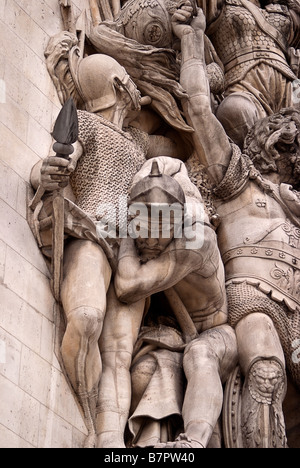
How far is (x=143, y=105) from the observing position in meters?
10.3

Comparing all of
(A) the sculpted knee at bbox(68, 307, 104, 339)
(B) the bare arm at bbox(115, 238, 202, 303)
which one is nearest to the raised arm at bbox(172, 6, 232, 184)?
(B) the bare arm at bbox(115, 238, 202, 303)

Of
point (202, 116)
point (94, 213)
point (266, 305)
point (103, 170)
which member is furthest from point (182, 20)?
point (266, 305)

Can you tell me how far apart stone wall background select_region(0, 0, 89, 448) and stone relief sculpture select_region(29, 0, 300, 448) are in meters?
0.11

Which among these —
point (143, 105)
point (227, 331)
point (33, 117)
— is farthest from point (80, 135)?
point (227, 331)

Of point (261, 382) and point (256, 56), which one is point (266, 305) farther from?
point (256, 56)

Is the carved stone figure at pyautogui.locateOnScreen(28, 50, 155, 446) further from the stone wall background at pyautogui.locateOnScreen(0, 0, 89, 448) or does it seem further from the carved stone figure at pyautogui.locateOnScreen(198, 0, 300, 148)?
the carved stone figure at pyautogui.locateOnScreen(198, 0, 300, 148)

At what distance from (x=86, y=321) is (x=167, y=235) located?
87 cm

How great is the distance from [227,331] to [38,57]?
2.40 meters

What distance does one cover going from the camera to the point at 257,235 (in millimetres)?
9922

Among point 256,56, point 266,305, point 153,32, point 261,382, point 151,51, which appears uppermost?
point 256,56

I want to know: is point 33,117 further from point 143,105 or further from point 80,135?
point 143,105

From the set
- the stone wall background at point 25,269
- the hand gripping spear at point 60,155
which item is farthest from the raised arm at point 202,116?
the hand gripping spear at point 60,155

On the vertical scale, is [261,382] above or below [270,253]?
below

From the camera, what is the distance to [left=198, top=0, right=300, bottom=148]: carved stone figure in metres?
11.5
